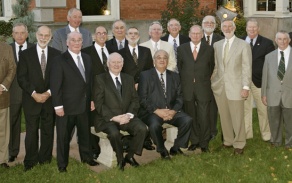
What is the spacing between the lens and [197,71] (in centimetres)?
850

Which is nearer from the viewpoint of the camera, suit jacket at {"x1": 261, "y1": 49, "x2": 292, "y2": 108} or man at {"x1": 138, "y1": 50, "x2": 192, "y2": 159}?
man at {"x1": 138, "y1": 50, "x2": 192, "y2": 159}

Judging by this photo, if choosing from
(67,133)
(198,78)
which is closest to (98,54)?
(67,133)

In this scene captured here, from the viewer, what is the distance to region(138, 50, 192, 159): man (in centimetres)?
829

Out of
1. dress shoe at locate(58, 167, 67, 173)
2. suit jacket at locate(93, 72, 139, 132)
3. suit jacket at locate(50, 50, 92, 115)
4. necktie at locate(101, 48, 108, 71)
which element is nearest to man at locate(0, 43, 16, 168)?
suit jacket at locate(50, 50, 92, 115)

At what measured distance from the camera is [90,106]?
7.95 meters

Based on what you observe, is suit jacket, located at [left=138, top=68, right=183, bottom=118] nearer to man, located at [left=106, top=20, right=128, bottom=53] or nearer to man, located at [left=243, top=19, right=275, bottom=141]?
man, located at [left=106, top=20, right=128, bottom=53]

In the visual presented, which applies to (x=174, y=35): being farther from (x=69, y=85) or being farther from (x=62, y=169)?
(x=62, y=169)

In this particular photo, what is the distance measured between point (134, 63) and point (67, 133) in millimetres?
1879

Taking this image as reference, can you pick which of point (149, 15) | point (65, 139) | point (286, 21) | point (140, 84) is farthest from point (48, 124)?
point (286, 21)

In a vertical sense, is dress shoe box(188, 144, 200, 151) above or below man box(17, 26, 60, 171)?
below

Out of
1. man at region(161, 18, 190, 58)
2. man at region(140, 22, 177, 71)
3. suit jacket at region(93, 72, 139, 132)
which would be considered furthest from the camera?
man at region(161, 18, 190, 58)

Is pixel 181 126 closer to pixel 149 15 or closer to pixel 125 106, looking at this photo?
pixel 125 106

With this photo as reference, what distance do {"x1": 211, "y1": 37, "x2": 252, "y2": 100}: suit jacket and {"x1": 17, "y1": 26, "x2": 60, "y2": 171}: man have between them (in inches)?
113

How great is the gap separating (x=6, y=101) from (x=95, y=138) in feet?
5.64
